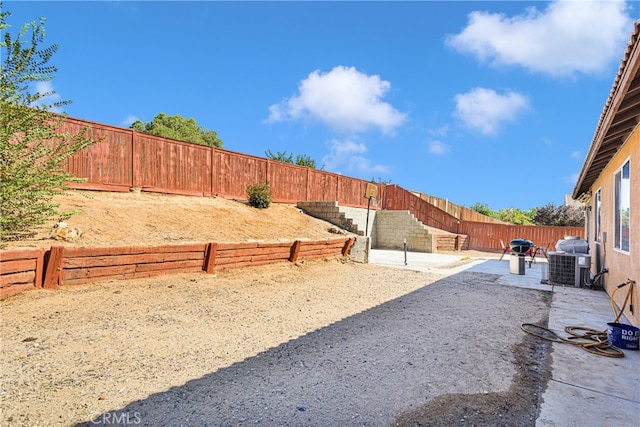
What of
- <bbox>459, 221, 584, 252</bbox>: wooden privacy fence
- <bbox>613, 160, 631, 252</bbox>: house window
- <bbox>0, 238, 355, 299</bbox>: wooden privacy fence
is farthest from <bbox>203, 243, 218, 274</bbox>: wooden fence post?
<bbox>459, 221, 584, 252</bbox>: wooden privacy fence

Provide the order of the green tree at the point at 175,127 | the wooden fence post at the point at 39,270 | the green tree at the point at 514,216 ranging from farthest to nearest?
the green tree at the point at 514,216, the green tree at the point at 175,127, the wooden fence post at the point at 39,270

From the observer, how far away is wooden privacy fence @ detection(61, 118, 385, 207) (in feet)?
30.9

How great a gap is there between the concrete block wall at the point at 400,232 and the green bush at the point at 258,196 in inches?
316

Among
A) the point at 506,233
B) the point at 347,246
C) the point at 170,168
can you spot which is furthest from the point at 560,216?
the point at 170,168

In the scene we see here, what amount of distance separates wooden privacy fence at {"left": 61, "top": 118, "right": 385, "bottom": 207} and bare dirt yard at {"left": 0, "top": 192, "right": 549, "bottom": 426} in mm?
3315

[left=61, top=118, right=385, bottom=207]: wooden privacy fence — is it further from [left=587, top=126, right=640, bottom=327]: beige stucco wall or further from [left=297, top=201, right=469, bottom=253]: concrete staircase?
[left=587, top=126, right=640, bottom=327]: beige stucco wall

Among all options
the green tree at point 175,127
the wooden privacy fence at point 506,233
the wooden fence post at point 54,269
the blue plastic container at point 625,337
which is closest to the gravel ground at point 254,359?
the wooden fence post at point 54,269

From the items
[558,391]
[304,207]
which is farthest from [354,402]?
[304,207]

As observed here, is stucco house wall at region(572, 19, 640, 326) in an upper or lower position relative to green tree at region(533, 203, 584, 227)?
lower

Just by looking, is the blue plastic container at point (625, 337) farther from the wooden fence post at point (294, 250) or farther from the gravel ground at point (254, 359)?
the wooden fence post at point (294, 250)

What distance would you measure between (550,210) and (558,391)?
25.3 m

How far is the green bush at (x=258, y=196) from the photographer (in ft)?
42.1

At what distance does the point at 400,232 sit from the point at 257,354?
15.7 m

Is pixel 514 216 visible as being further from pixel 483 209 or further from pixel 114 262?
pixel 114 262
